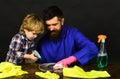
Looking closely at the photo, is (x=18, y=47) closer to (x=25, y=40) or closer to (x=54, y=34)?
(x=25, y=40)

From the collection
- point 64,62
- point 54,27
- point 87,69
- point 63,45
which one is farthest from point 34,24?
point 87,69

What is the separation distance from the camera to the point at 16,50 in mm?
3412

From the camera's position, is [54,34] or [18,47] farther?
[18,47]

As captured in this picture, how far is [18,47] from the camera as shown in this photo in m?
3.43

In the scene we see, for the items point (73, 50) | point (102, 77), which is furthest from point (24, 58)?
point (102, 77)

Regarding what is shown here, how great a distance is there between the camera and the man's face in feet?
10.7

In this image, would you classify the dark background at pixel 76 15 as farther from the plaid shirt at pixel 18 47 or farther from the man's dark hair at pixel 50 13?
the man's dark hair at pixel 50 13

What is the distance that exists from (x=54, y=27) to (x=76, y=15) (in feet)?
6.30

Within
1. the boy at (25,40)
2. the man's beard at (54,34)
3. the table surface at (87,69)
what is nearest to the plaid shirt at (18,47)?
the boy at (25,40)

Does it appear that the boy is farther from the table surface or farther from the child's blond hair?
the table surface

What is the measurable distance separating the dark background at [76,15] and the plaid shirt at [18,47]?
170cm

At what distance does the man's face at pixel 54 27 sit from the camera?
327 cm

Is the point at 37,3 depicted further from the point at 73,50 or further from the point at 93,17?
the point at 73,50

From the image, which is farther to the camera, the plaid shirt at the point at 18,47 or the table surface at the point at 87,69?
the plaid shirt at the point at 18,47
